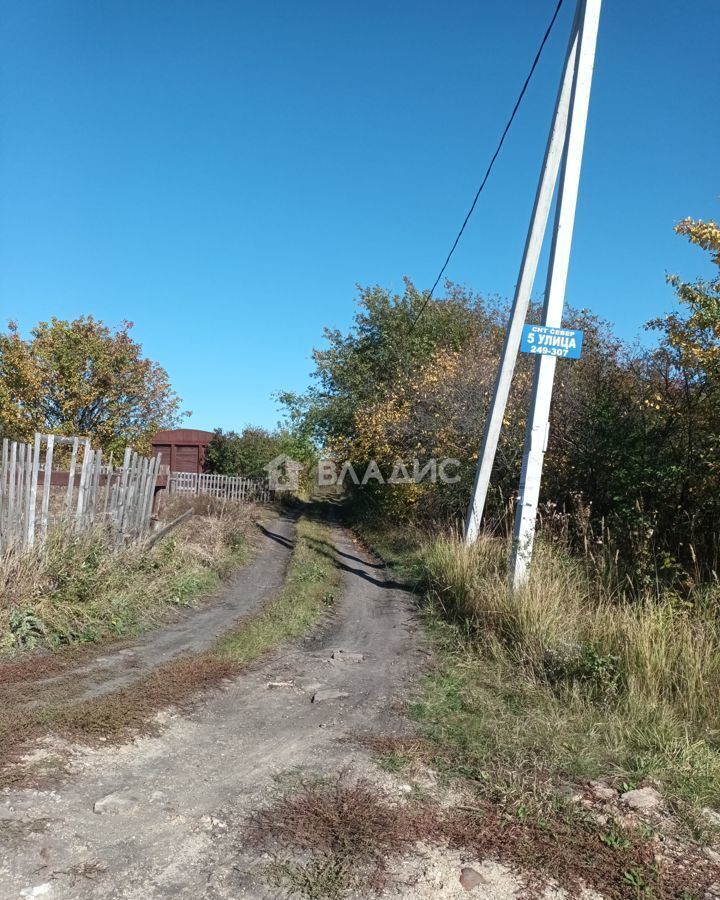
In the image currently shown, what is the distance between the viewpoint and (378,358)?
25.7m

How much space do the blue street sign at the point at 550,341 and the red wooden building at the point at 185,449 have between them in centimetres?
2539

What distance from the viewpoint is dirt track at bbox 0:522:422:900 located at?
296 centimetres

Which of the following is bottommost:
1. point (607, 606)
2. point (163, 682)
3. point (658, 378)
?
point (163, 682)

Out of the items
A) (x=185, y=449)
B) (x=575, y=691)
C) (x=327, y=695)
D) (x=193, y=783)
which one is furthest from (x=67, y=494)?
(x=185, y=449)

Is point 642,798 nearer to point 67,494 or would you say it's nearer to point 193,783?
point 193,783

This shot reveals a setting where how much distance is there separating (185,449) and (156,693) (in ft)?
87.8

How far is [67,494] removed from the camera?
8336 mm

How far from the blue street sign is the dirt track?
3.42 metres

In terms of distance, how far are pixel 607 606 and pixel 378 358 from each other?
65.0ft

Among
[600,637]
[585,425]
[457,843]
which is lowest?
[457,843]

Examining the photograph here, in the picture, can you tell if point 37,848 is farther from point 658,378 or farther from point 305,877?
point 658,378

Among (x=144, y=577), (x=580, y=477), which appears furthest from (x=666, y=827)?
(x=580, y=477)

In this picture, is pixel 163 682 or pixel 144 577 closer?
pixel 163 682

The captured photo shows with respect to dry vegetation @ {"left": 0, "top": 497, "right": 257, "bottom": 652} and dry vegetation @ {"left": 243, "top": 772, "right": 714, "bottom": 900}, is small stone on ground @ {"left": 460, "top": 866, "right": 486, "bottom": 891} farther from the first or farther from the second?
dry vegetation @ {"left": 0, "top": 497, "right": 257, "bottom": 652}
